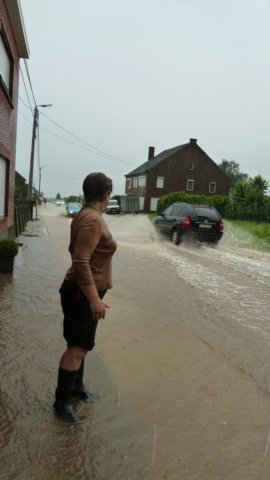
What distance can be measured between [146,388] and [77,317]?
4.13 feet

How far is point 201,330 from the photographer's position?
18.9ft

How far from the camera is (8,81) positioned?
13.0m

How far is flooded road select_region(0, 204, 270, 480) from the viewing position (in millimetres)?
2760

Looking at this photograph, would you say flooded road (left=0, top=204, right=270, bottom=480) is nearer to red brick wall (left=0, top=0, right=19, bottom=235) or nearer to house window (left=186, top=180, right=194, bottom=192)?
red brick wall (left=0, top=0, right=19, bottom=235)

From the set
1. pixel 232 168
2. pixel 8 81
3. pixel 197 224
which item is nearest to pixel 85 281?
pixel 8 81

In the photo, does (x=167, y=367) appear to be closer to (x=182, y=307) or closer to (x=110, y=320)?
(x=110, y=320)

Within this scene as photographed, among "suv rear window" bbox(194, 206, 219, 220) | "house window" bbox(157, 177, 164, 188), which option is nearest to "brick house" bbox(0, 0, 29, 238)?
"suv rear window" bbox(194, 206, 219, 220)

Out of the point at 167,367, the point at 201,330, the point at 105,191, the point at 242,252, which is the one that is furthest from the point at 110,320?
the point at 242,252

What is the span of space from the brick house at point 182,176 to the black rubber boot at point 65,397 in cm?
4989

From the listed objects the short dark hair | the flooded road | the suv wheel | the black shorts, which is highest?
the short dark hair

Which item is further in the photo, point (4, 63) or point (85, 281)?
point (4, 63)

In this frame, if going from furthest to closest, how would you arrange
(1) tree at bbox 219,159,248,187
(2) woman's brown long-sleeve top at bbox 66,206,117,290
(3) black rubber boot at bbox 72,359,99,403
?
(1) tree at bbox 219,159,248,187 → (3) black rubber boot at bbox 72,359,99,403 → (2) woman's brown long-sleeve top at bbox 66,206,117,290

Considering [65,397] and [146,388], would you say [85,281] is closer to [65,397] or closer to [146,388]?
[65,397]

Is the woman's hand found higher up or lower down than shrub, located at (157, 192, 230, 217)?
lower down
